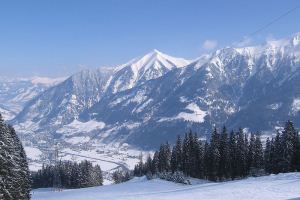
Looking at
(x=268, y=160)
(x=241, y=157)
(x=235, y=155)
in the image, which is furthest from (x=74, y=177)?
(x=268, y=160)

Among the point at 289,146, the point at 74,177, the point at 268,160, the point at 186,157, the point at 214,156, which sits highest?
the point at 186,157

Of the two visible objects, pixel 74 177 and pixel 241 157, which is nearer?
pixel 241 157

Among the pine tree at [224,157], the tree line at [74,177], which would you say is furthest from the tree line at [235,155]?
the tree line at [74,177]

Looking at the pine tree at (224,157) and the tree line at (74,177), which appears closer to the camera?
the pine tree at (224,157)

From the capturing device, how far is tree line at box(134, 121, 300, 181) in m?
93.1

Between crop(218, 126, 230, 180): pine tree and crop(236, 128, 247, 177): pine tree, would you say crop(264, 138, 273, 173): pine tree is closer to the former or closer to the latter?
crop(236, 128, 247, 177): pine tree

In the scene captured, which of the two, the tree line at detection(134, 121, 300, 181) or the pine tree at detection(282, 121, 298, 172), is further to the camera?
the tree line at detection(134, 121, 300, 181)

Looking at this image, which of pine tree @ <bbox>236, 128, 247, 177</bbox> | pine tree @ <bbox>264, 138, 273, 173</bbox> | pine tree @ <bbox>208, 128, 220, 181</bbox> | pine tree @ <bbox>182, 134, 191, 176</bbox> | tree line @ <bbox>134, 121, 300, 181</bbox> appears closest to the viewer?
tree line @ <bbox>134, 121, 300, 181</bbox>

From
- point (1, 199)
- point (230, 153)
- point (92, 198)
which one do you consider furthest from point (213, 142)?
point (1, 199)

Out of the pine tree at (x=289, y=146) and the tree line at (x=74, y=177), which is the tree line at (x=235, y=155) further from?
the tree line at (x=74, y=177)

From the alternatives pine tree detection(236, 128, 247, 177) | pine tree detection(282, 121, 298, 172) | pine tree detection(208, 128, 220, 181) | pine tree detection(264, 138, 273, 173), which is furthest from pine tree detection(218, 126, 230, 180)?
pine tree detection(282, 121, 298, 172)

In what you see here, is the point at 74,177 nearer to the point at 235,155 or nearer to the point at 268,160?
the point at 235,155

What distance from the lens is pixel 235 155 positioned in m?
109

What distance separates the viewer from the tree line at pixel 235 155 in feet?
305
